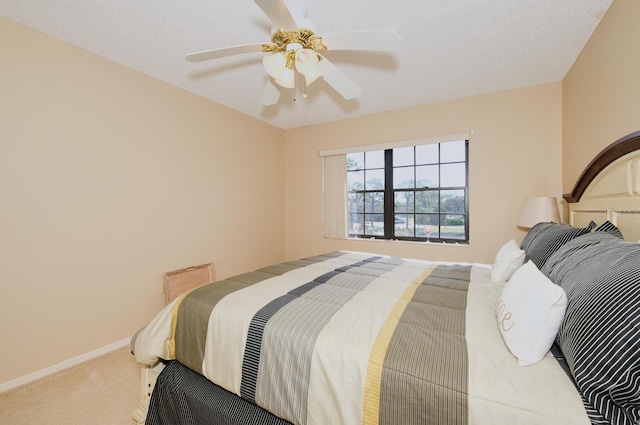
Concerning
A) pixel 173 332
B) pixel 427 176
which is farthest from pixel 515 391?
pixel 427 176

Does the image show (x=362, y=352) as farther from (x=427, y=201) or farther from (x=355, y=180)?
(x=355, y=180)

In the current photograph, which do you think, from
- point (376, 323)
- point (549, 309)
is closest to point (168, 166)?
point (376, 323)

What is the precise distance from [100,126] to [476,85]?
364 cm

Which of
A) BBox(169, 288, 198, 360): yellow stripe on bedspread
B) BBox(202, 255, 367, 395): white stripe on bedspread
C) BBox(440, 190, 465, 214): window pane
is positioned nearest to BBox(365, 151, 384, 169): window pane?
BBox(440, 190, 465, 214): window pane

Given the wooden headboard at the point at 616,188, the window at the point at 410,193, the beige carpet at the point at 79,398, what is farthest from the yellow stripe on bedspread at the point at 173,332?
the window at the point at 410,193

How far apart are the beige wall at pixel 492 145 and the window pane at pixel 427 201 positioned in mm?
433

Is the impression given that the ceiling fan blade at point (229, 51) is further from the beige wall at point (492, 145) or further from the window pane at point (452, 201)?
the window pane at point (452, 201)

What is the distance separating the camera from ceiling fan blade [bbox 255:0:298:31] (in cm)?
130

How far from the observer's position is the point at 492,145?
309 cm

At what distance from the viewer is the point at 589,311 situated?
0.81 meters

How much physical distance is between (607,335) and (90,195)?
10.4ft

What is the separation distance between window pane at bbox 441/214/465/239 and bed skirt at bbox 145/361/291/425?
9.80 ft

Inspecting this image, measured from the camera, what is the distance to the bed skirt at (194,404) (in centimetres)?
121

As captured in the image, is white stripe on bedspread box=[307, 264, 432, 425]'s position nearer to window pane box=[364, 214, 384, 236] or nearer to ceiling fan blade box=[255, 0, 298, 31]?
ceiling fan blade box=[255, 0, 298, 31]
